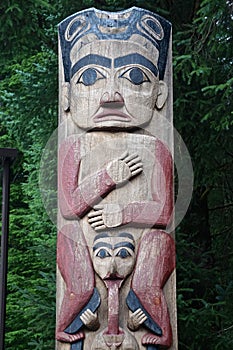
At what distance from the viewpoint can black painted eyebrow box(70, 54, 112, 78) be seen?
5.00 meters

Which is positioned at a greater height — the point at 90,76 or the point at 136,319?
the point at 90,76

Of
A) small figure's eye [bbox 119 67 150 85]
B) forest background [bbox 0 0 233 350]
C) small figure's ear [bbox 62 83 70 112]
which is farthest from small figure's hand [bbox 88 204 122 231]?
forest background [bbox 0 0 233 350]

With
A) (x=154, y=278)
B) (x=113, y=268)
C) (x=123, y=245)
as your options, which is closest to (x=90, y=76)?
(x=123, y=245)

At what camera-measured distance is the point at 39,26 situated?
9.09m

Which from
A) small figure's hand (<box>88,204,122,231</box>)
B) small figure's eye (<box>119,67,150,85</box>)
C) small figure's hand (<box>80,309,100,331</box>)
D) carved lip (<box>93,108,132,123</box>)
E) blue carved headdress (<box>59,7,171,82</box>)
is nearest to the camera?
small figure's hand (<box>80,309,100,331</box>)

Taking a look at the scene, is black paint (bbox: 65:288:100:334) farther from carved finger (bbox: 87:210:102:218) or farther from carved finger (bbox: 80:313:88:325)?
carved finger (bbox: 87:210:102:218)

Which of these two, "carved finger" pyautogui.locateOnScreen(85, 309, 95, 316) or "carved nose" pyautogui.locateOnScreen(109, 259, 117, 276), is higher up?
"carved nose" pyautogui.locateOnScreen(109, 259, 117, 276)

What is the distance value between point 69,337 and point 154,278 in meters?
0.76

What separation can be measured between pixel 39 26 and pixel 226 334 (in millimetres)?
5147

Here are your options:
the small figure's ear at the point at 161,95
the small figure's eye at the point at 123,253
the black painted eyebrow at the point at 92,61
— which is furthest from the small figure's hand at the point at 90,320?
the black painted eyebrow at the point at 92,61

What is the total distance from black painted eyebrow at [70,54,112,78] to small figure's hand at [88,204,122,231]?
3.89 feet

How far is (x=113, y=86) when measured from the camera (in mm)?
4941

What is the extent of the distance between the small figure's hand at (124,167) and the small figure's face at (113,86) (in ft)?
0.93

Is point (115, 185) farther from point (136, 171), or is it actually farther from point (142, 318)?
point (142, 318)
